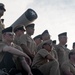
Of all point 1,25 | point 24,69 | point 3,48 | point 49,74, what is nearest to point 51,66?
point 49,74

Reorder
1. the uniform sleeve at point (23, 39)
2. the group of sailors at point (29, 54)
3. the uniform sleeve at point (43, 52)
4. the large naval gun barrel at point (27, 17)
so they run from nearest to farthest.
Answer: the group of sailors at point (29, 54) < the uniform sleeve at point (43, 52) < the uniform sleeve at point (23, 39) < the large naval gun barrel at point (27, 17)

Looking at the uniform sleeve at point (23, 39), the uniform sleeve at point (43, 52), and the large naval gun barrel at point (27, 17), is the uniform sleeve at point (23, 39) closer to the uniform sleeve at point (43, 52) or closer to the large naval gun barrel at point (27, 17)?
the uniform sleeve at point (43, 52)

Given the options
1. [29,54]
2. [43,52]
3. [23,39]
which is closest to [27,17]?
[23,39]

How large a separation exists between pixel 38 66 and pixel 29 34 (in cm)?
114

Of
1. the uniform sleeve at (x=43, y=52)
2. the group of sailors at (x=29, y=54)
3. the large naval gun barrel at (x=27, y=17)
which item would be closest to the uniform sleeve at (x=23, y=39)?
the group of sailors at (x=29, y=54)

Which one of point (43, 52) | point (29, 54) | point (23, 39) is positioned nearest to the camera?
point (43, 52)

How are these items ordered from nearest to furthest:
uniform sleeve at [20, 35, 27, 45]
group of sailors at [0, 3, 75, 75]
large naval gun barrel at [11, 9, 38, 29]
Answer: group of sailors at [0, 3, 75, 75], uniform sleeve at [20, 35, 27, 45], large naval gun barrel at [11, 9, 38, 29]

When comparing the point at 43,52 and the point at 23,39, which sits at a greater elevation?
the point at 23,39

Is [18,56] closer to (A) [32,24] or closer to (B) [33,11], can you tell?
(A) [32,24]

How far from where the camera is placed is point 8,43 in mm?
6742

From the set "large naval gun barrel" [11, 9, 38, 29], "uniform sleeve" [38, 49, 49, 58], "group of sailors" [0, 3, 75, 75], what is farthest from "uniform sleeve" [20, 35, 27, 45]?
→ "large naval gun barrel" [11, 9, 38, 29]

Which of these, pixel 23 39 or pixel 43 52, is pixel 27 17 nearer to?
pixel 23 39

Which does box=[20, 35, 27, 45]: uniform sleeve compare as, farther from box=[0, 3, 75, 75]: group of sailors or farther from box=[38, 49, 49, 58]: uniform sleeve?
box=[38, 49, 49, 58]: uniform sleeve

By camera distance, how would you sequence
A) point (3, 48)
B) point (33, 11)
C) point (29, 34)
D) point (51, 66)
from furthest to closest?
point (33, 11) → point (29, 34) → point (51, 66) → point (3, 48)
